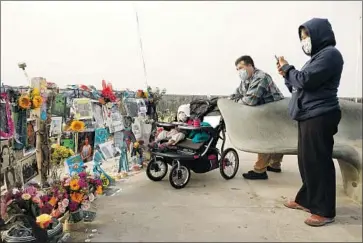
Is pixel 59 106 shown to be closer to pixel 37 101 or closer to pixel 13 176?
pixel 37 101

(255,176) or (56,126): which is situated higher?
(56,126)

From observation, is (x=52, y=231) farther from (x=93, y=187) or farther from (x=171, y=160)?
(x=171, y=160)

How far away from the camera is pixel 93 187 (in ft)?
9.04

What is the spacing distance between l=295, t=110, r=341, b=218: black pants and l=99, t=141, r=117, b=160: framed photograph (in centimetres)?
198

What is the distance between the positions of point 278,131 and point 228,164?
1.03m

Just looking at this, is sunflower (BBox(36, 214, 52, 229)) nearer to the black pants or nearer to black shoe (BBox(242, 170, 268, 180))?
the black pants

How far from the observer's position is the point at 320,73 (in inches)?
92.2

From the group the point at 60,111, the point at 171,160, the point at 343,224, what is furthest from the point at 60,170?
the point at 343,224

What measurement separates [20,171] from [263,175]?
269 centimetres

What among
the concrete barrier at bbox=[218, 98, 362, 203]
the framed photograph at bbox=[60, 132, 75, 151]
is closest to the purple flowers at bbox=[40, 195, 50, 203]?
the framed photograph at bbox=[60, 132, 75, 151]

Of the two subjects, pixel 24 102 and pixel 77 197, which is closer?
pixel 24 102

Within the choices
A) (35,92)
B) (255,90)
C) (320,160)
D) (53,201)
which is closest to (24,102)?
(35,92)

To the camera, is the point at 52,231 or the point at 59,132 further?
the point at 59,132

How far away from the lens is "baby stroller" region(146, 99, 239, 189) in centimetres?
366
